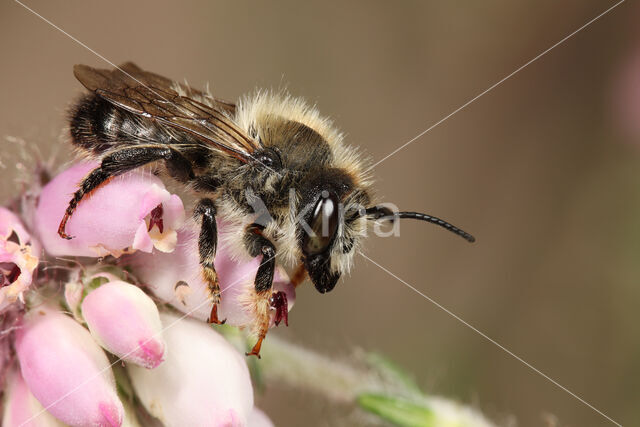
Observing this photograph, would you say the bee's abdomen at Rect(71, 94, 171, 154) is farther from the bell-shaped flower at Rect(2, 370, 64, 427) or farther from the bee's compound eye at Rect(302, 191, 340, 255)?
the bell-shaped flower at Rect(2, 370, 64, 427)

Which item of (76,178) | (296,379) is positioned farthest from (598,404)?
(76,178)

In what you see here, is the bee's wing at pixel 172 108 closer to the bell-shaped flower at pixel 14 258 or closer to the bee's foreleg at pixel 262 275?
the bee's foreleg at pixel 262 275

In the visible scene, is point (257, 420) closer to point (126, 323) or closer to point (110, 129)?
point (126, 323)

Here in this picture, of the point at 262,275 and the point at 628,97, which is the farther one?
the point at 628,97

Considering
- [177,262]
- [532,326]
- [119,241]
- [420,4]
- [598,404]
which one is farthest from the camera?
[420,4]

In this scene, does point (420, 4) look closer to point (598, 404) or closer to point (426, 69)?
point (426, 69)

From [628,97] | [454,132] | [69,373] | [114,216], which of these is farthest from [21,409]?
[454,132]

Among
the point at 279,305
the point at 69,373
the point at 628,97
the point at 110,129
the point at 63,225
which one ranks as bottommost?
the point at 69,373
